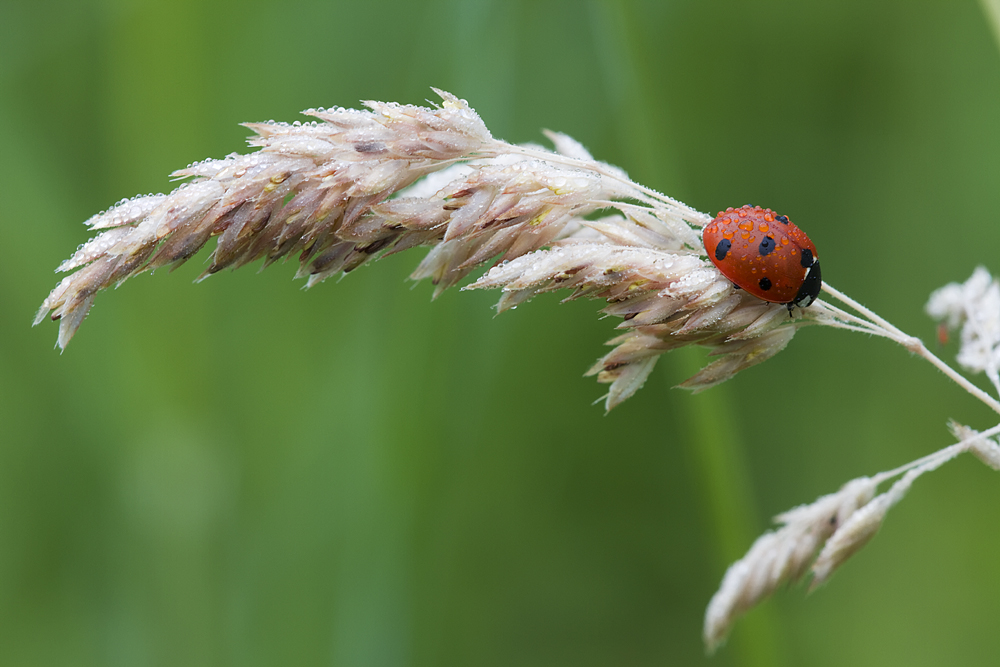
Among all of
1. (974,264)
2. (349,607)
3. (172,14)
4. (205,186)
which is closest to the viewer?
(205,186)

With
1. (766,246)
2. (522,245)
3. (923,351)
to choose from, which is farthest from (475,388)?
(923,351)

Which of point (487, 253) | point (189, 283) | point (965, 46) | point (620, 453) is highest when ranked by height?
point (965, 46)

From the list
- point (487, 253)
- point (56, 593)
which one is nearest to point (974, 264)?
point (487, 253)

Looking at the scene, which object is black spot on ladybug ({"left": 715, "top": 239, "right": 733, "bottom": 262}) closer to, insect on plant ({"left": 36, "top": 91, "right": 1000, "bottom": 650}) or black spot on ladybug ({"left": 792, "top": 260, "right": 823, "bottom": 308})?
insect on plant ({"left": 36, "top": 91, "right": 1000, "bottom": 650})

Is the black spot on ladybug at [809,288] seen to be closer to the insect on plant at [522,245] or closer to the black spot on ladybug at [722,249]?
the insect on plant at [522,245]

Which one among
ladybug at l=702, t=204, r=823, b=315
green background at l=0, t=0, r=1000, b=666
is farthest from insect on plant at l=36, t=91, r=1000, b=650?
green background at l=0, t=0, r=1000, b=666

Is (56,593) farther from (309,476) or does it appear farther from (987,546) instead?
(987,546)

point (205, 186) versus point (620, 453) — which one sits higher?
point (205, 186)

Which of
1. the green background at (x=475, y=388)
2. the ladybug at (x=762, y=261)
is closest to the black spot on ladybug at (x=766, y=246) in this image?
the ladybug at (x=762, y=261)
